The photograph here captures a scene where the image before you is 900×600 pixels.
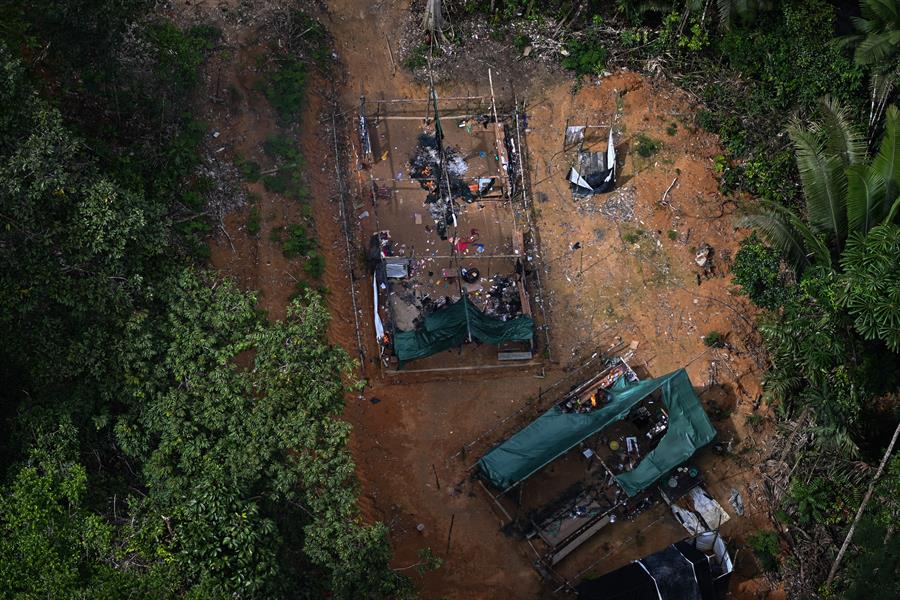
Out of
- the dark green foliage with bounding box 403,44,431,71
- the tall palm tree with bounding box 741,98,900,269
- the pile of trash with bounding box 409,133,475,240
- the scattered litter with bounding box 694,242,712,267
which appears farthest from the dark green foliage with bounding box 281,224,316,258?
the tall palm tree with bounding box 741,98,900,269

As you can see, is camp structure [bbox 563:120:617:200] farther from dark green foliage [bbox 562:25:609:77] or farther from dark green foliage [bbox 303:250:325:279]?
dark green foliage [bbox 303:250:325:279]

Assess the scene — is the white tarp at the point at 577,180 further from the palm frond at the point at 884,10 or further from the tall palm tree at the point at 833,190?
the palm frond at the point at 884,10

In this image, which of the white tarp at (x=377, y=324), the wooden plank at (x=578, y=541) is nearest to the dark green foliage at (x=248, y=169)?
the white tarp at (x=377, y=324)

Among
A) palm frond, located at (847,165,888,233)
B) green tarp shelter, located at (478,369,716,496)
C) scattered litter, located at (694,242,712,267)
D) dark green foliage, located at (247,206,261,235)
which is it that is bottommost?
green tarp shelter, located at (478,369,716,496)

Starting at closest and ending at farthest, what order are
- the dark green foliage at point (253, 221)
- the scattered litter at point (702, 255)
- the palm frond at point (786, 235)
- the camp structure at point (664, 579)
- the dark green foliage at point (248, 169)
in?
the camp structure at point (664, 579) < the palm frond at point (786, 235) < the dark green foliage at point (253, 221) < the dark green foliage at point (248, 169) < the scattered litter at point (702, 255)

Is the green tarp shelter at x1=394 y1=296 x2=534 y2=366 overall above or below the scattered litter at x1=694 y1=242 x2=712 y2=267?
below

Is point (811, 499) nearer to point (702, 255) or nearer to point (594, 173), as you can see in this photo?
point (702, 255)

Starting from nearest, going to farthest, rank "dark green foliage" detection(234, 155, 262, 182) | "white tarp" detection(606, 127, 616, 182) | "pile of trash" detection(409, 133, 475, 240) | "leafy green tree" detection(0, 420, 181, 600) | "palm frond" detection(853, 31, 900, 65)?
"leafy green tree" detection(0, 420, 181, 600) < "palm frond" detection(853, 31, 900, 65) < "dark green foliage" detection(234, 155, 262, 182) < "pile of trash" detection(409, 133, 475, 240) < "white tarp" detection(606, 127, 616, 182)
